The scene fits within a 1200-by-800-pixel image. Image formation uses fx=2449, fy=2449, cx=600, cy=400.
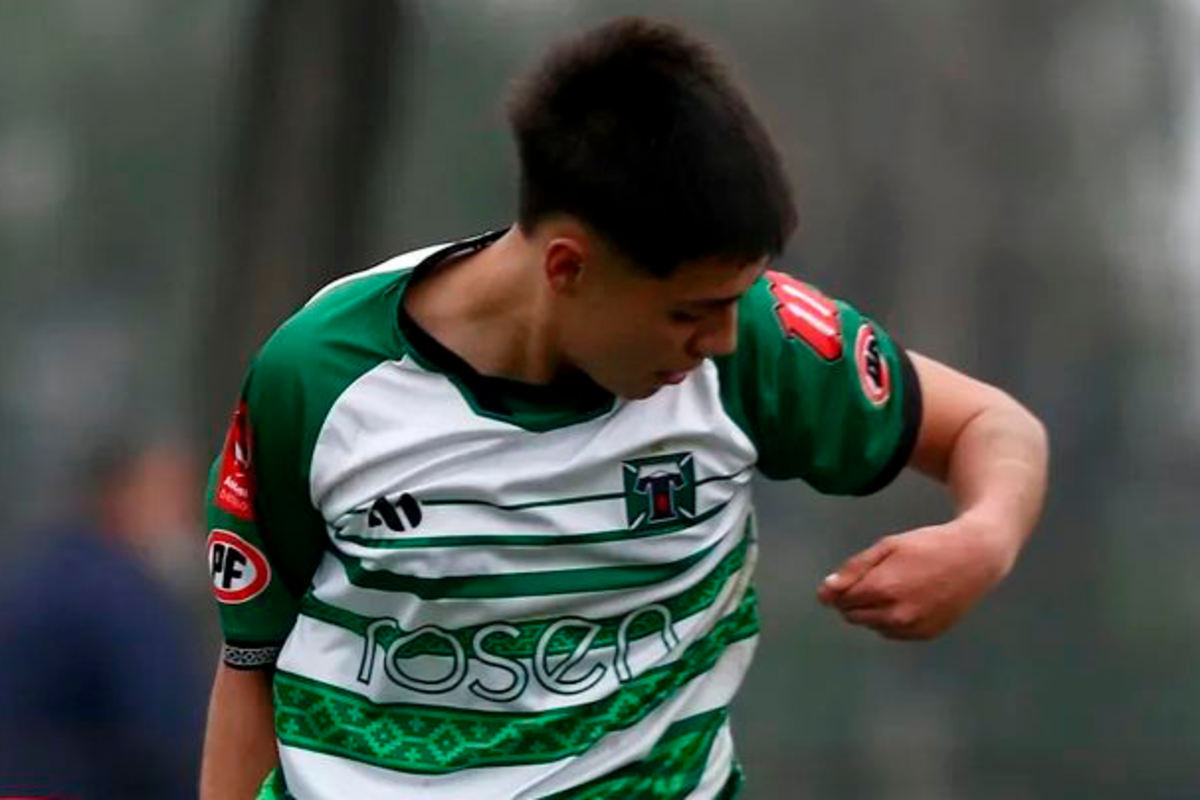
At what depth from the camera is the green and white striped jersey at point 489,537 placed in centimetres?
224

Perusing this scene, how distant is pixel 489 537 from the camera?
2230 millimetres

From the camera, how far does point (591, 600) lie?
2254 mm

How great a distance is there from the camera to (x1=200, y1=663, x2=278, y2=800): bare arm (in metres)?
2.42

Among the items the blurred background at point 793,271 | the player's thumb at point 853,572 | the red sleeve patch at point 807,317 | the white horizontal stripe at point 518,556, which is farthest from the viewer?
the blurred background at point 793,271

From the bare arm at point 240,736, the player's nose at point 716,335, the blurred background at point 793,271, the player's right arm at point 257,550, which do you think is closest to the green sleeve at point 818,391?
the player's nose at point 716,335

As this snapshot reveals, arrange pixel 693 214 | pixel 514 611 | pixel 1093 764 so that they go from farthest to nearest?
pixel 1093 764
pixel 514 611
pixel 693 214

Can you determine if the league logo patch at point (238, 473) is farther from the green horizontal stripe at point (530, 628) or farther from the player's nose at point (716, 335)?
the player's nose at point (716, 335)

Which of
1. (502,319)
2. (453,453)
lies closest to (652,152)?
(502,319)

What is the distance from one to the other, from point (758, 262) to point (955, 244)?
3.28 meters

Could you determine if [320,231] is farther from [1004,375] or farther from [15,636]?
[1004,375]

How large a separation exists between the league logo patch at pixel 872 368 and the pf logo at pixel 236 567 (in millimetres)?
602

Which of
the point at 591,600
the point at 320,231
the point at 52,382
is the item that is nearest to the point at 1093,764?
the point at 320,231

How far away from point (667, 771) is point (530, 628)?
206 mm

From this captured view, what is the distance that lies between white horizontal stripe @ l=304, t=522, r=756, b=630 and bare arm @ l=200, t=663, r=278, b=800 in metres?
0.16
